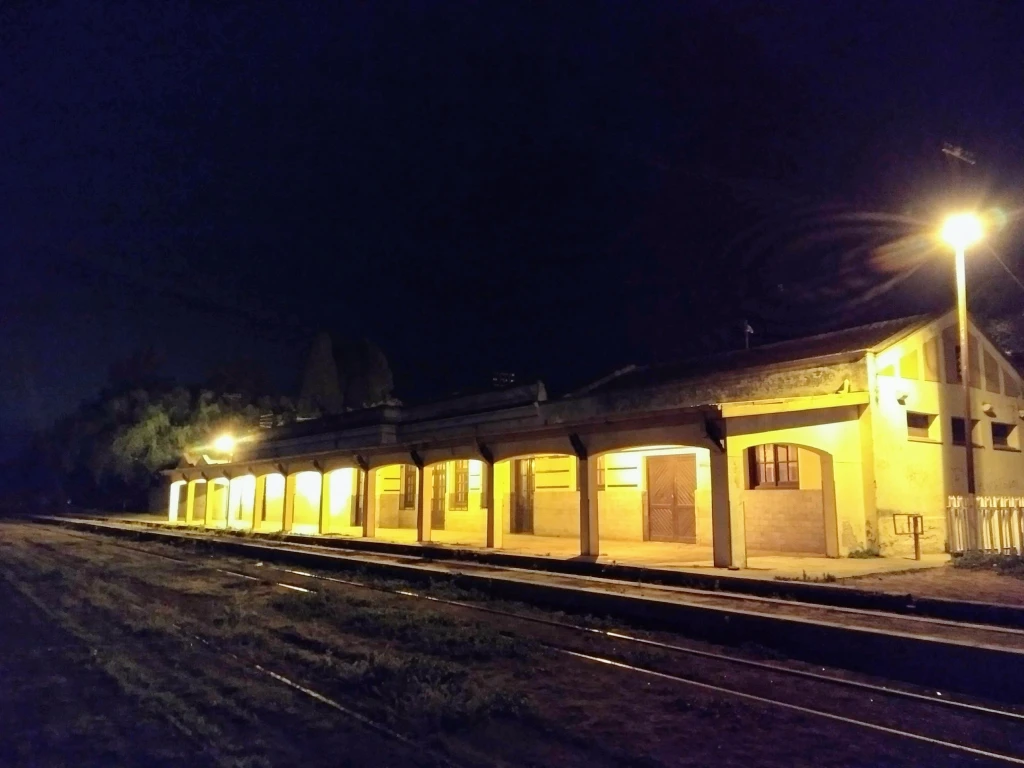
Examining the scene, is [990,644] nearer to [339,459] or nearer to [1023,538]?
[1023,538]

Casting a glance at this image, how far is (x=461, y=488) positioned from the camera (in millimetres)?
27094

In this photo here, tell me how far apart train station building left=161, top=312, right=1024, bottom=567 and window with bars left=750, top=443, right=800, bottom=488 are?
3 cm

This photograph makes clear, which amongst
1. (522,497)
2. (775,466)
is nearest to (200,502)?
(522,497)

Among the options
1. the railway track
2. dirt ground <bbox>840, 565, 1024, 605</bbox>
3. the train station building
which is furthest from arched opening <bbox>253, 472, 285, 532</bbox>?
dirt ground <bbox>840, 565, 1024, 605</bbox>

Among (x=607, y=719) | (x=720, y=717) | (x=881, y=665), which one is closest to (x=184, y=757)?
(x=607, y=719)

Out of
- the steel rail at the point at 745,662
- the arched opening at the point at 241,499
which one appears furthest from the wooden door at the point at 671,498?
the arched opening at the point at 241,499

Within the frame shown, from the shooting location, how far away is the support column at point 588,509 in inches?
686

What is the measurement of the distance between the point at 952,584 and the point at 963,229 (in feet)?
24.4

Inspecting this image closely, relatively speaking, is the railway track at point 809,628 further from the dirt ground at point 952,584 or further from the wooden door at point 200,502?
the wooden door at point 200,502

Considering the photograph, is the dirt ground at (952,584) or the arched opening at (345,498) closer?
the dirt ground at (952,584)

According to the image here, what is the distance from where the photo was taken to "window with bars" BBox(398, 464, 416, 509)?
3041 centimetres

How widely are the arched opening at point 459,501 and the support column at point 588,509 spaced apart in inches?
289

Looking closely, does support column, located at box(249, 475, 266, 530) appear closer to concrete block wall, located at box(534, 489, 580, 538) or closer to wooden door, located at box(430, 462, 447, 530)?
wooden door, located at box(430, 462, 447, 530)

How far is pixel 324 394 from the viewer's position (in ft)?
212
